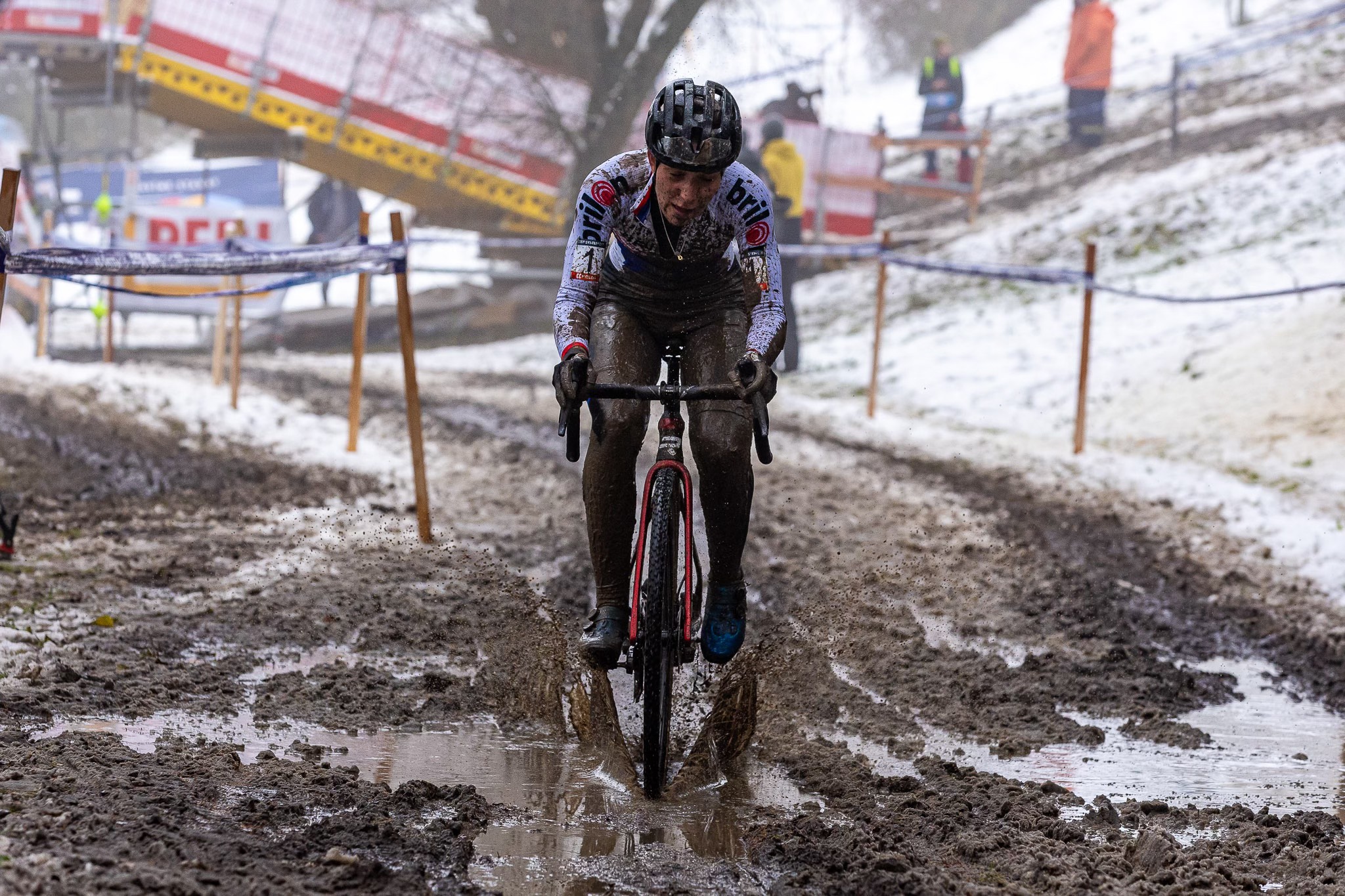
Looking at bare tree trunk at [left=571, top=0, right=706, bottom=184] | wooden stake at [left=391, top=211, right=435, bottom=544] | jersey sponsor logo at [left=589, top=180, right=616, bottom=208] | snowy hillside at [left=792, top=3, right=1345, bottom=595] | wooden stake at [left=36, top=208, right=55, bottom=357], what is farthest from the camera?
bare tree trunk at [left=571, top=0, right=706, bottom=184]

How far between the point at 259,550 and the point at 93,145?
3633 cm

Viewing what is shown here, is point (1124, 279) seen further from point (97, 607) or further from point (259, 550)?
point (97, 607)

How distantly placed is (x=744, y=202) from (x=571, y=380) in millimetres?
993

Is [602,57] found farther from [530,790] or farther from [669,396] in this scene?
[530,790]

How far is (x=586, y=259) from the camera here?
492 cm

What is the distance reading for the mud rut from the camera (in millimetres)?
3646

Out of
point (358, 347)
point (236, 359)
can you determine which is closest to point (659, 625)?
point (358, 347)

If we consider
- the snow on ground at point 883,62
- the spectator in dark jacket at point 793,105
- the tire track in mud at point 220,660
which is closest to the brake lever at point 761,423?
the tire track in mud at point 220,660

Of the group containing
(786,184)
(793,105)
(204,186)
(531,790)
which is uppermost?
(793,105)

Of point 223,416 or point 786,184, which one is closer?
point 223,416

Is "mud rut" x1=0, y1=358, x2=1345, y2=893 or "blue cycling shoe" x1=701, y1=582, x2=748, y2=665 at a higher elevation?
"blue cycling shoe" x1=701, y1=582, x2=748, y2=665

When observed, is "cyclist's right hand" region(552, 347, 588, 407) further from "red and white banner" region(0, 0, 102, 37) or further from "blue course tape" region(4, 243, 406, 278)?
"red and white banner" region(0, 0, 102, 37)

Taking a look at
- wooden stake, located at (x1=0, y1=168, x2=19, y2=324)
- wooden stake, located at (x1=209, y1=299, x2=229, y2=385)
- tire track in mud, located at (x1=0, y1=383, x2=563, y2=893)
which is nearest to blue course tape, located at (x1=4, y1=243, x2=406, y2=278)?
wooden stake, located at (x1=0, y1=168, x2=19, y2=324)

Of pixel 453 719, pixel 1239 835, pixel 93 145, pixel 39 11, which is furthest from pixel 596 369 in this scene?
pixel 93 145
